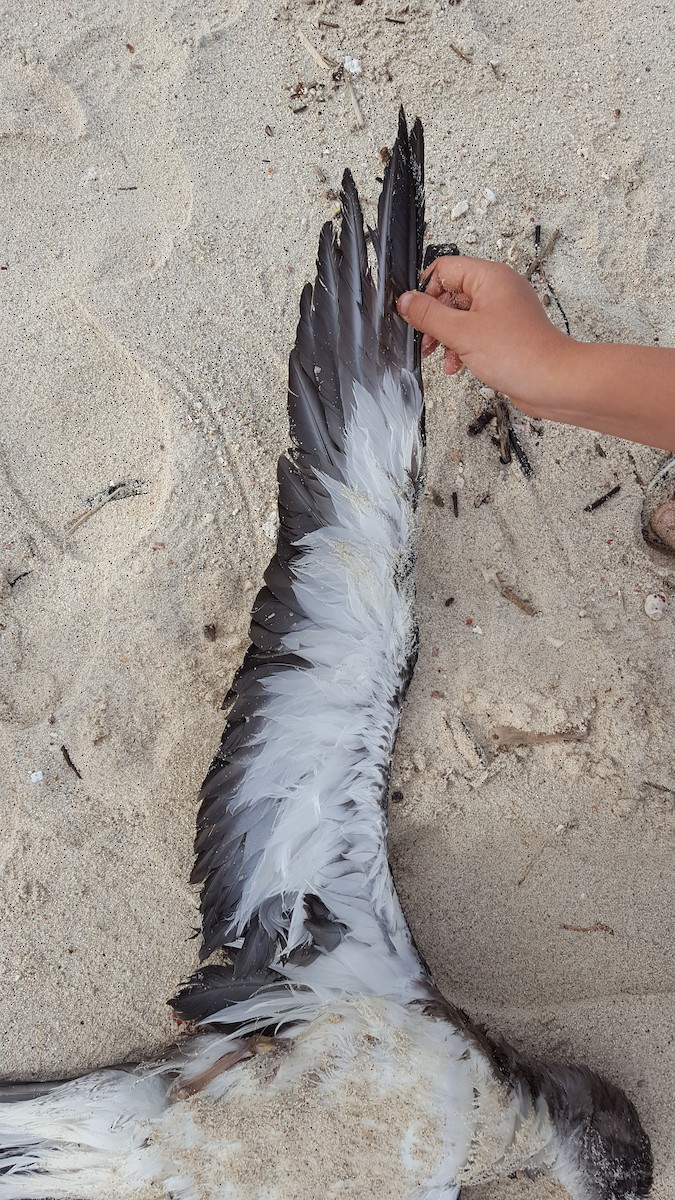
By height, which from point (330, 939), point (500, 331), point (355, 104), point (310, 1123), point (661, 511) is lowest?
point (310, 1123)

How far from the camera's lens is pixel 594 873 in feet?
7.21

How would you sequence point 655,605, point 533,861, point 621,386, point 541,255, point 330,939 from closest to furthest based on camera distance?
1. point 621,386
2. point 330,939
3. point 533,861
4. point 655,605
5. point 541,255

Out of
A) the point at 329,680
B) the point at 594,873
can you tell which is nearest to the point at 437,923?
→ the point at 594,873

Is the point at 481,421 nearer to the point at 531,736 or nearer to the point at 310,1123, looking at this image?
the point at 531,736

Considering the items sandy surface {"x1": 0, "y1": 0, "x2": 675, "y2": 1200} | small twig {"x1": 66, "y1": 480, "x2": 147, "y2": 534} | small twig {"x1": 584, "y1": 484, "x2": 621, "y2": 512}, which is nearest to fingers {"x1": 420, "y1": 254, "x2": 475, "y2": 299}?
sandy surface {"x1": 0, "y1": 0, "x2": 675, "y2": 1200}

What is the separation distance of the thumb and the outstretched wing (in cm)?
4

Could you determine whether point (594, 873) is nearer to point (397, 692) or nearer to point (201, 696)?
point (397, 692)

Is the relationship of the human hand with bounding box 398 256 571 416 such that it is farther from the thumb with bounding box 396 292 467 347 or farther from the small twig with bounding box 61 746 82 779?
the small twig with bounding box 61 746 82 779

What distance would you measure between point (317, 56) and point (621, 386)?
5.43 feet

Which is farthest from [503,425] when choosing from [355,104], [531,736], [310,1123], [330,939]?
[310,1123]

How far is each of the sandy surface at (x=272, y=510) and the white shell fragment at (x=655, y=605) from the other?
23 millimetres

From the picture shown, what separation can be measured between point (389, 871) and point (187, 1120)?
2.34 feet

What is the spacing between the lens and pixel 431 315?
1721 mm

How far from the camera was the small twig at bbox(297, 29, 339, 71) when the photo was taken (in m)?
2.43
